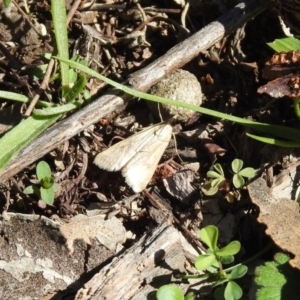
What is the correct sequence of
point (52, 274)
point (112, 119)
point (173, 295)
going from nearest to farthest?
point (173, 295)
point (52, 274)
point (112, 119)

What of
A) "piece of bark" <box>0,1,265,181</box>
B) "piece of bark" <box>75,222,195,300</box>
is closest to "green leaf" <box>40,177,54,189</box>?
"piece of bark" <box>0,1,265,181</box>

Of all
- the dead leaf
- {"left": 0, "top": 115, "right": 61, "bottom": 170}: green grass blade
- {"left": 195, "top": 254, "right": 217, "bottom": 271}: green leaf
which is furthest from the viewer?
the dead leaf

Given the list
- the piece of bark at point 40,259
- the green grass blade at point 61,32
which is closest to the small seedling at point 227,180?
the piece of bark at point 40,259

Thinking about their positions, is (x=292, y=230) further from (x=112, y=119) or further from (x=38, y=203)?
(x=38, y=203)

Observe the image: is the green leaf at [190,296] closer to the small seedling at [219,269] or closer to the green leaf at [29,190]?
the small seedling at [219,269]

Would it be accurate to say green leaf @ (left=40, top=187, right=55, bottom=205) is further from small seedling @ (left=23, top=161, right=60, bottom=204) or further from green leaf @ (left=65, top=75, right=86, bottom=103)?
green leaf @ (left=65, top=75, right=86, bottom=103)

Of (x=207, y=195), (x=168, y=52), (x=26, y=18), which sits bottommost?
(x=207, y=195)

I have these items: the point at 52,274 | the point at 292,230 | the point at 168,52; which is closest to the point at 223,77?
the point at 168,52
